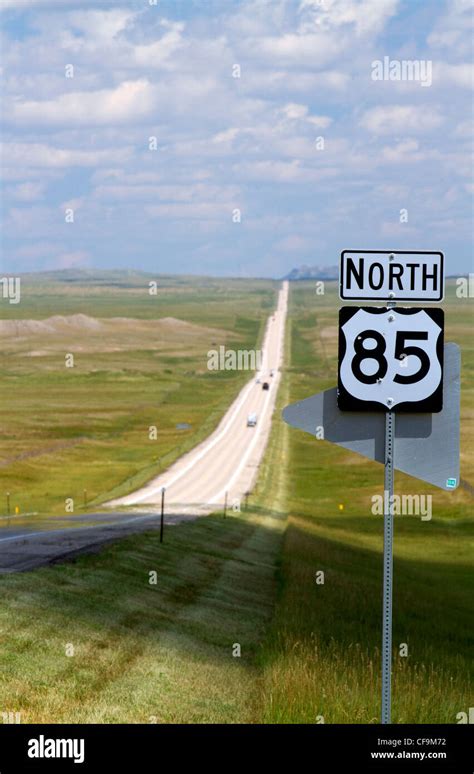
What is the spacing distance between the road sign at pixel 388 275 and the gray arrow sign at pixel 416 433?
68 cm

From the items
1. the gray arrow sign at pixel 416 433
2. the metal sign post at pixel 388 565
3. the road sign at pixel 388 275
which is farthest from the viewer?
the gray arrow sign at pixel 416 433

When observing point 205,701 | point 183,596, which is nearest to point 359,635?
point 183,596

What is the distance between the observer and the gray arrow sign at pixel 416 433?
1061 centimetres

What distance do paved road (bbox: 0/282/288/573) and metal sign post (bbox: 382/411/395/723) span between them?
13.2m

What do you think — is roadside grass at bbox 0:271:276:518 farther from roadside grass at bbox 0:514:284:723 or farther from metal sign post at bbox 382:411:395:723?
metal sign post at bbox 382:411:395:723

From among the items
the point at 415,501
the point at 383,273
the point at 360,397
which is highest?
the point at 383,273

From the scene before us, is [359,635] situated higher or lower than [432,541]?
higher

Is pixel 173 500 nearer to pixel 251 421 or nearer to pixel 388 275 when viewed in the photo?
pixel 251 421

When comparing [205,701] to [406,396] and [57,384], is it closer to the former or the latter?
[406,396]

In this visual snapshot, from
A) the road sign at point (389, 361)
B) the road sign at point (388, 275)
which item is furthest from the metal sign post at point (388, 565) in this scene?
the road sign at point (388, 275)

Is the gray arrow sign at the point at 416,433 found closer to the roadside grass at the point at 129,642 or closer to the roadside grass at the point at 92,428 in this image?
the roadside grass at the point at 129,642
